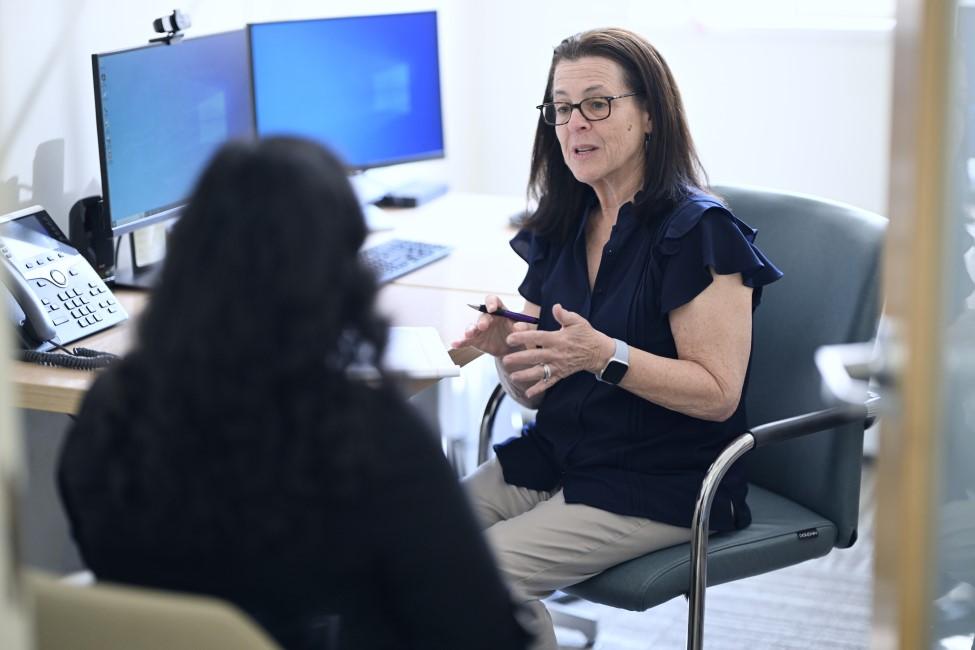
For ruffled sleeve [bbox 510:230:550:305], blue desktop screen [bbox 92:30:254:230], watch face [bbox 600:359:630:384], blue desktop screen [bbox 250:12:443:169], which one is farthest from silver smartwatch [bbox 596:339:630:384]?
blue desktop screen [bbox 250:12:443:169]

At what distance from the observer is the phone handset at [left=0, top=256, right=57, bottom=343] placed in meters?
2.06

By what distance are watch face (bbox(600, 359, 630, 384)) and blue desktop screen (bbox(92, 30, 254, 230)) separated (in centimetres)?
83

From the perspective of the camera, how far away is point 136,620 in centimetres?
106

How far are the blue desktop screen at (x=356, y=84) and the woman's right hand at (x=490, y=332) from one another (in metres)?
0.81

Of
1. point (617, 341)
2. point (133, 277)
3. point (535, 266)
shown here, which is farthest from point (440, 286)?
point (617, 341)

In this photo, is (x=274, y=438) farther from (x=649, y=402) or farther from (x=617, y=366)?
(x=649, y=402)

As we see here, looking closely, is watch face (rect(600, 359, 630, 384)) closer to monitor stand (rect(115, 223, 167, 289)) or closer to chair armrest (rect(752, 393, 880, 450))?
chair armrest (rect(752, 393, 880, 450))

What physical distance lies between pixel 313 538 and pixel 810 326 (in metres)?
1.16

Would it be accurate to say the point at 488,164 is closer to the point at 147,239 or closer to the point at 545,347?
the point at 147,239

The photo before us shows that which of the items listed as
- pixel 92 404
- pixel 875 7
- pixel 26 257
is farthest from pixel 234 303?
pixel 875 7

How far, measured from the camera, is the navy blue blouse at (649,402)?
1902 mm

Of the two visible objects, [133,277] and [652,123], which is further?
[133,277]

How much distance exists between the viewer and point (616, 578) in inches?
74.3

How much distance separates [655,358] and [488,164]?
2.23 m
